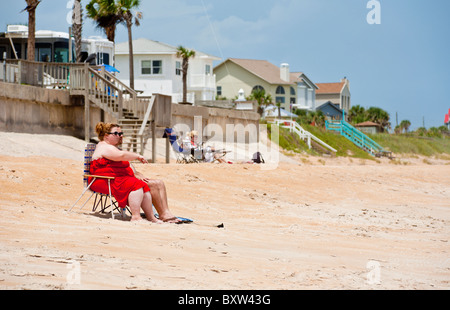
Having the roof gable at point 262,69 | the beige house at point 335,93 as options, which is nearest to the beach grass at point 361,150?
the roof gable at point 262,69

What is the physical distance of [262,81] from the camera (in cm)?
6625

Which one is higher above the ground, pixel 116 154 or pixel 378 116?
pixel 378 116

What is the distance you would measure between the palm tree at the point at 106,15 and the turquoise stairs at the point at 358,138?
13.5m

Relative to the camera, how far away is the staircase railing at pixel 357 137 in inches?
1479

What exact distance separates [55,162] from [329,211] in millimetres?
5515

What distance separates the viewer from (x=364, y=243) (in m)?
7.89

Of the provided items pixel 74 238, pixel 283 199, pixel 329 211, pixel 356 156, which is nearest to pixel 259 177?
pixel 283 199

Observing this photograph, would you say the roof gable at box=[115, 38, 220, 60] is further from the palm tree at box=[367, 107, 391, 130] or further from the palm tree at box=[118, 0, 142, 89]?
the palm tree at box=[367, 107, 391, 130]

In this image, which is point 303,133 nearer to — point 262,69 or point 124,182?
point 124,182

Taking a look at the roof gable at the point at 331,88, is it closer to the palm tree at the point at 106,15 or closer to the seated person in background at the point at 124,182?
the palm tree at the point at 106,15

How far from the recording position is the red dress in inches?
322

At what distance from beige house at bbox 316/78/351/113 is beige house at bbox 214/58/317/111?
1186 cm

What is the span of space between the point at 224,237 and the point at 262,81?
59324 mm

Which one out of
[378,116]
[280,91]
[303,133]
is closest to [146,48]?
[303,133]
